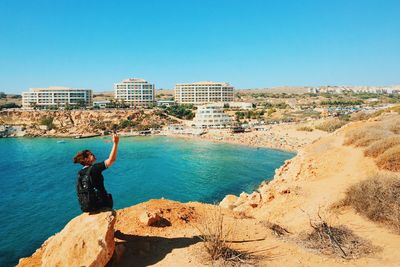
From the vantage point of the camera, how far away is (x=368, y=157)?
46.9ft

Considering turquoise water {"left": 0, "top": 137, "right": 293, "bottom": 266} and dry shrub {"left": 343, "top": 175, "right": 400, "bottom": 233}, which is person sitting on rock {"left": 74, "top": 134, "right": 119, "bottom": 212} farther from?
turquoise water {"left": 0, "top": 137, "right": 293, "bottom": 266}

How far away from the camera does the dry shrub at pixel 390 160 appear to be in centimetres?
1212

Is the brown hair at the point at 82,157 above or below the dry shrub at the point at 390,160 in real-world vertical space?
above

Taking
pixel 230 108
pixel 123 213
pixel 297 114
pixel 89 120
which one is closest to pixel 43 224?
pixel 123 213

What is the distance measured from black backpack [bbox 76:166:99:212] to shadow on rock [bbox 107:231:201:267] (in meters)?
1.11

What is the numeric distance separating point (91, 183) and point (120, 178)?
26539 mm

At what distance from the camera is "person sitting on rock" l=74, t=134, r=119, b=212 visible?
620cm

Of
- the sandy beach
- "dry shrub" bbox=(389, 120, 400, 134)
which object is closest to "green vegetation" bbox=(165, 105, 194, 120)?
the sandy beach

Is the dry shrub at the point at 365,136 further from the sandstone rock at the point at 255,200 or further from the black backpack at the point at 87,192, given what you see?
the black backpack at the point at 87,192

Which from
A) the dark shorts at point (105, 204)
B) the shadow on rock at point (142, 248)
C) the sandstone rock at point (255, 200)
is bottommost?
the sandstone rock at point (255, 200)

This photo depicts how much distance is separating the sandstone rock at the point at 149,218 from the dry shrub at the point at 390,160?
9.09m

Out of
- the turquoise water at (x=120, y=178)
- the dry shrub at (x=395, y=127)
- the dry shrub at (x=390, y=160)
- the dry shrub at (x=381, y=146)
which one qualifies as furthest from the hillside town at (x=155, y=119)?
the dry shrub at (x=390, y=160)

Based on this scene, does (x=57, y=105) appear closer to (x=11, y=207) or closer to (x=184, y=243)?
(x=11, y=207)

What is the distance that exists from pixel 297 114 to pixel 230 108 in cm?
2214
